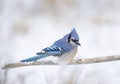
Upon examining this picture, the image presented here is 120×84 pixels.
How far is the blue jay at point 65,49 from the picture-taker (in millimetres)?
1110

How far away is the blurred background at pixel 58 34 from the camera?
3.64ft

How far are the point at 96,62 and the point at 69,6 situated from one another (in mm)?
279

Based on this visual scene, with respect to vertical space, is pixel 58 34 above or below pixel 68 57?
above

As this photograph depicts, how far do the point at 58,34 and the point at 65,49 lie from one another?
91mm

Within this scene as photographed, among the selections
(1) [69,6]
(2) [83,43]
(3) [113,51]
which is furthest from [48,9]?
(3) [113,51]

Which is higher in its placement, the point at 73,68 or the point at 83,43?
the point at 83,43

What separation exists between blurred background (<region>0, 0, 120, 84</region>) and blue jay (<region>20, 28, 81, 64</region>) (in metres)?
0.03

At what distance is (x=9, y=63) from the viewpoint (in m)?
1.22

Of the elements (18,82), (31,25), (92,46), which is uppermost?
(31,25)

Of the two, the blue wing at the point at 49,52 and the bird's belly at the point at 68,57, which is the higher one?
the blue wing at the point at 49,52

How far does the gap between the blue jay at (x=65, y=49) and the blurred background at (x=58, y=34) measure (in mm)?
26

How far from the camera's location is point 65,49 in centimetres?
111

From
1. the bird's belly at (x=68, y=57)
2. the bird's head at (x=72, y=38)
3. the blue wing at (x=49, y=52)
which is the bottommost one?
the bird's belly at (x=68, y=57)

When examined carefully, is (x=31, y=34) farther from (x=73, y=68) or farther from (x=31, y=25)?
(x=73, y=68)
